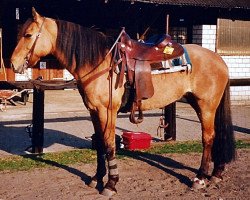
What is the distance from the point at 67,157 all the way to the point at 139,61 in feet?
7.82

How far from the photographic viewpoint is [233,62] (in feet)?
44.6

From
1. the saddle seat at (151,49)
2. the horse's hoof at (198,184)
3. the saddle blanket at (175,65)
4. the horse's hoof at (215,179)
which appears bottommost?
the horse's hoof at (215,179)

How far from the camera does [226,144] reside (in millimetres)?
5008

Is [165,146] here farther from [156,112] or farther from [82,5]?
[82,5]

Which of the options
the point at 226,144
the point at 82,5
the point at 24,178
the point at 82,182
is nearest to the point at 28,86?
the point at 24,178

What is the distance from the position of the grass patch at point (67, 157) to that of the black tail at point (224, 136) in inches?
59.4

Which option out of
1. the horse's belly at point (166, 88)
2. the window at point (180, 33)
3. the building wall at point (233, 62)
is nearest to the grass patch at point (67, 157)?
the horse's belly at point (166, 88)

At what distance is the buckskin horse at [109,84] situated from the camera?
4020 mm

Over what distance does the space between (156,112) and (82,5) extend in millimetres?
5294

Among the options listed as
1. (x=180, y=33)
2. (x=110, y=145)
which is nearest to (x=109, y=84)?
(x=110, y=145)

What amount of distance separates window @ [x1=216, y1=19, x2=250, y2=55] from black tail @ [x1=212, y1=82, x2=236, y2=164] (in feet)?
28.2

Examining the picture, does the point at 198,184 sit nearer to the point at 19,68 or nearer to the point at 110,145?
the point at 110,145

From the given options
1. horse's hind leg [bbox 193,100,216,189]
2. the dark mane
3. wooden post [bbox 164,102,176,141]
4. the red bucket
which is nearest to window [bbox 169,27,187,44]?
wooden post [bbox 164,102,176,141]

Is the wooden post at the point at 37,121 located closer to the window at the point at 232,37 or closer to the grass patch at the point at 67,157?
the grass patch at the point at 67,157
